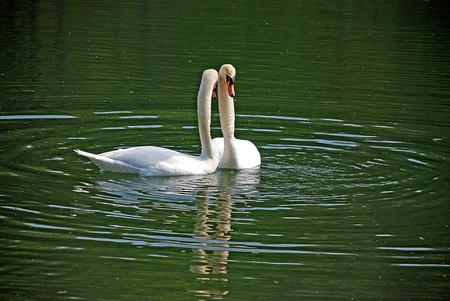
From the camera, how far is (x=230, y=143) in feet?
47.5

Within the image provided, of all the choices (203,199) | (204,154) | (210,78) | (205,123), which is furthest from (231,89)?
(203,199)

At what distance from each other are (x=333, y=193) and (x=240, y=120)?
16.0ft

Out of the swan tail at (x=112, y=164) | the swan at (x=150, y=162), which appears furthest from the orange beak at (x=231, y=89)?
the swan tail at (x=112, y=164)

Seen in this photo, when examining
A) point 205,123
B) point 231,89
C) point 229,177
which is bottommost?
point 229,177

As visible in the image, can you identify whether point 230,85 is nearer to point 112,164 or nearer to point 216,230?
point 112,164

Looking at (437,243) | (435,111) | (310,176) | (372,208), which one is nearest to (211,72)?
(310,176)

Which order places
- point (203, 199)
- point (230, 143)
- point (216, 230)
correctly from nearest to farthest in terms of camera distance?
point (216, 230), point (203, 199), point (230, 143)

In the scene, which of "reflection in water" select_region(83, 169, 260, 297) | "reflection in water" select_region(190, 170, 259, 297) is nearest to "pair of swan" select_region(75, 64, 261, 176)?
"reflection in water" select_region(83, 169, 260, 297)

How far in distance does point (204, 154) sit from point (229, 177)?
379mm

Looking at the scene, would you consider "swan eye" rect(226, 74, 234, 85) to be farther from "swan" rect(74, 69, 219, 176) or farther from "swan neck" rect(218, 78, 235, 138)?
"swan" rect(74, 69, 219, 176)

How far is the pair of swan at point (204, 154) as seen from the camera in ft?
44.4

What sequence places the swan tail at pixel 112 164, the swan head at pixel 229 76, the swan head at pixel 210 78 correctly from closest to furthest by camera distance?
the swan tail at pixel 112 164 < the swan head at pixel 210 78 < the swan head at pixel 229 76

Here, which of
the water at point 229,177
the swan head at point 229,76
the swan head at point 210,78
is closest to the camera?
the water at point 229,177

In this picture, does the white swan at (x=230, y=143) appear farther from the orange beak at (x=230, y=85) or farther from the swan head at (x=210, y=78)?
the swan head at (x=210, y=78)
